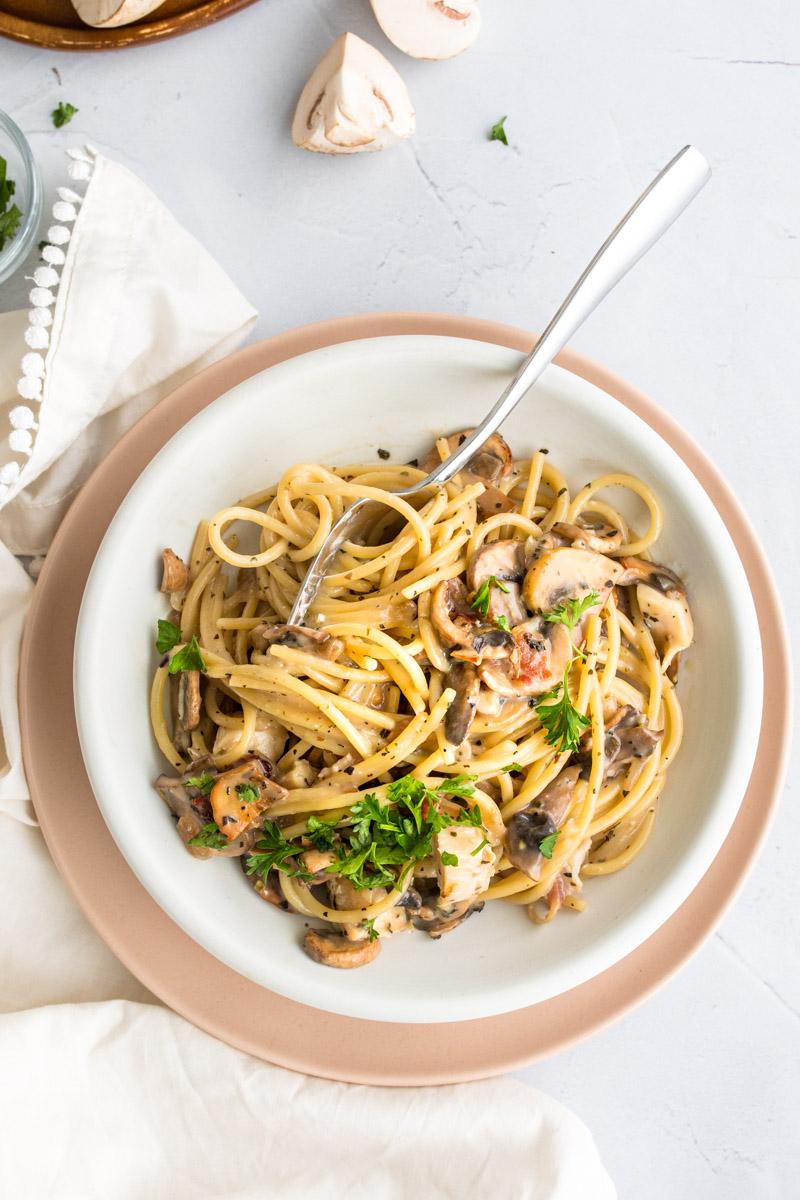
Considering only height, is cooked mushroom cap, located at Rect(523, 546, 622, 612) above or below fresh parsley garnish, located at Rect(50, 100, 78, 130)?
below

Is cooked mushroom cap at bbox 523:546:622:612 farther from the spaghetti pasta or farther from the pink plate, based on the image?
the pink plate

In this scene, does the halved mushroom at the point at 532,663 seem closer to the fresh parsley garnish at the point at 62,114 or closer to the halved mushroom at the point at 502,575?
the halved mushroom at the point at 502,575

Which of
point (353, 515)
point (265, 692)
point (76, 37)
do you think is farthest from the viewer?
point (76, 37)

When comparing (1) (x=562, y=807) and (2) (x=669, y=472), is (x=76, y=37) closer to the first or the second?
(2) (x=669, y=472)

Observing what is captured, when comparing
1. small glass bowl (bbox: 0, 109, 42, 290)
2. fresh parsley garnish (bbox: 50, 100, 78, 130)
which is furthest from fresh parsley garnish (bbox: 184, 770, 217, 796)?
fresh parsley garnish (bbox: 50, 100, 78, 130)

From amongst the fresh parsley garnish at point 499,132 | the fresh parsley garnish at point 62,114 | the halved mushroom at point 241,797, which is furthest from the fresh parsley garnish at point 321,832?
the fresh parsley garnish at point 62,114

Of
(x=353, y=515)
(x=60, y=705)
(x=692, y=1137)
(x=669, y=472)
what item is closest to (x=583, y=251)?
(x=669, y=472)
